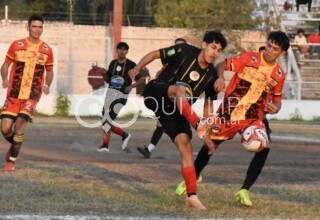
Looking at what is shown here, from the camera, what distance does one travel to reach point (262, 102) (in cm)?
962

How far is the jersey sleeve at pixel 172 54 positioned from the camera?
9.23 metres

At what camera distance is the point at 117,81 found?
15516 millimetres

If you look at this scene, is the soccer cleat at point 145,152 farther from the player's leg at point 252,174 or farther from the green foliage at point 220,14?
the green foliage at point 220,14

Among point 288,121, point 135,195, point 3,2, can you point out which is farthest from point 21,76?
point 3,2

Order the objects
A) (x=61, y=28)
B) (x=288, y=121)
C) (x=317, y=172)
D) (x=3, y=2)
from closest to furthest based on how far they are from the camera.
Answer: (x=317, y=172) → (x=288, y=121) → (x=61, y=28) → (x=3, y=2)

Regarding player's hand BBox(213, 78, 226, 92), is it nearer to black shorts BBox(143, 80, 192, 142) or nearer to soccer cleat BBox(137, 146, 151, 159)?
black shorts BBox(143, 80, 192, 142)

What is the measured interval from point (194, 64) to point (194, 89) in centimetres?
26

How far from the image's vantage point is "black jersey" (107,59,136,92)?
15422 millimetres

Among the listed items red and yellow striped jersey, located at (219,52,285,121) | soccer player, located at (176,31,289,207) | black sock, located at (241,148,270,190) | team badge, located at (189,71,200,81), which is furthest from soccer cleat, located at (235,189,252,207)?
team badge, located at (189,71,200,81)

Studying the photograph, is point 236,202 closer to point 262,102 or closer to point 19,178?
point 262,102

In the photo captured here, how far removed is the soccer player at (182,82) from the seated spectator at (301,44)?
23.4 metres

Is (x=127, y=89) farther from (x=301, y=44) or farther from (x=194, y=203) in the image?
(x=301, y=44)

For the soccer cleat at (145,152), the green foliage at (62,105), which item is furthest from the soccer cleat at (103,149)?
the green foliage at (62,105)

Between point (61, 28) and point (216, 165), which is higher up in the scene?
point (216, 165)
